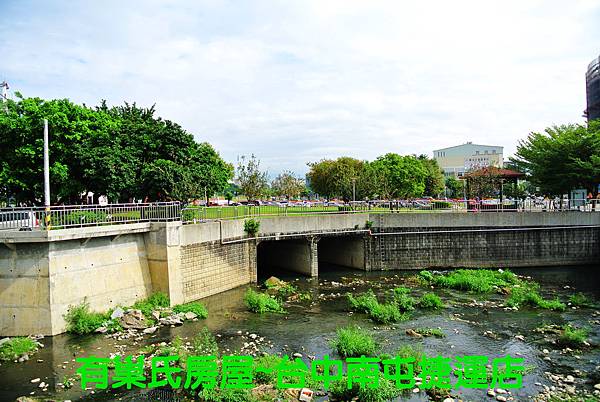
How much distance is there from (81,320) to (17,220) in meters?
5.61

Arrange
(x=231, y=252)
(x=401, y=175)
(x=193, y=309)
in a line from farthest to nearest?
(x=401, y=175) → (x=231, y=252) → (x=193, y=309)

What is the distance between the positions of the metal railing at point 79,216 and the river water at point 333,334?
521cm

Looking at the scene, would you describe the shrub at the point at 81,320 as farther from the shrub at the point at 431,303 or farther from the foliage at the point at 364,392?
the shrub at the point at 431,303

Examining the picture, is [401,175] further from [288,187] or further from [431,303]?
[431,303]

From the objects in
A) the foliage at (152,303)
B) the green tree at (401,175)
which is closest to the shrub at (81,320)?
the foliage at (152,303)

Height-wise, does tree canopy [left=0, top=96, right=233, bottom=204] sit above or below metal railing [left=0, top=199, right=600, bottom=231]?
above

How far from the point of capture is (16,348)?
58.6 feet

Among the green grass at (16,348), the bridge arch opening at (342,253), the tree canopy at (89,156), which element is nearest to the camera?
the green grass at (16,348)

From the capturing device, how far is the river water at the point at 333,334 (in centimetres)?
1544

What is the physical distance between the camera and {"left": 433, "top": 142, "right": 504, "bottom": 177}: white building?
15638 centimetres

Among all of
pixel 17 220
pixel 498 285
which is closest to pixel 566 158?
pixel 498 285

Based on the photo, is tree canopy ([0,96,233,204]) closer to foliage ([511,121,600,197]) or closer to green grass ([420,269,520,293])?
green grass ([420,269,520,293])

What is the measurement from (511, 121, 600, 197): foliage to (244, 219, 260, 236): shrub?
99.7 feet

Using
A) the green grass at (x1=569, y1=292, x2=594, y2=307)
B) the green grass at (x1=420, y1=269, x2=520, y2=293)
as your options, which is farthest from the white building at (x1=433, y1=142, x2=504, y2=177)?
the green grass at (x1=569, y1=292, x2=594, y2=307)
